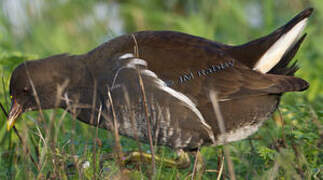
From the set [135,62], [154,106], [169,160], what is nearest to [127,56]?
[135,62]

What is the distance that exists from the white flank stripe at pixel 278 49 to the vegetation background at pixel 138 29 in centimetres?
32

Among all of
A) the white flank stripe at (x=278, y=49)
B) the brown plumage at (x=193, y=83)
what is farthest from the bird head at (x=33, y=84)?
the white flank stripe at (x=278, y=49)

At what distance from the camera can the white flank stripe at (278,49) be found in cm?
380

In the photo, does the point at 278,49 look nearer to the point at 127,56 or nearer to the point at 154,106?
the point at 154,106

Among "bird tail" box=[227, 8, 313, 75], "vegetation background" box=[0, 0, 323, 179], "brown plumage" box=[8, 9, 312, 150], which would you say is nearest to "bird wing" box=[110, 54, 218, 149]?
"brown plumage" box=[8, 9, 312, 150]

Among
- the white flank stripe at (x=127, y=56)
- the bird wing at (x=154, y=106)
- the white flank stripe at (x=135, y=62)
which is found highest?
the white flank stripe at (x=127, y=56)

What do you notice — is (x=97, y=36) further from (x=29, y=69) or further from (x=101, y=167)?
(x=101, y=167)

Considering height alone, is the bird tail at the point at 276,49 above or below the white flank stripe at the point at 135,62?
above

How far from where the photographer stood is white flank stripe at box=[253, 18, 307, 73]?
12.5 feet

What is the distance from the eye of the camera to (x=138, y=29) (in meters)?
7.18

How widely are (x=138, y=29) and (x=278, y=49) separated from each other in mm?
3545

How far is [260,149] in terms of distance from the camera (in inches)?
138

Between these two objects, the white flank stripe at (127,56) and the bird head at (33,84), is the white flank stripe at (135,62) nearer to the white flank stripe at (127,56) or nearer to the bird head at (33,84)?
the white flank stripe at (127,56)

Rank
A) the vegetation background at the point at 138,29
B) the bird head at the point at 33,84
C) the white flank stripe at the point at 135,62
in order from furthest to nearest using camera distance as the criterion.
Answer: the bird head at the point at 33,84 → the white flank stripe at the point at 135,62 → the vegetation background at the point at 138,29
